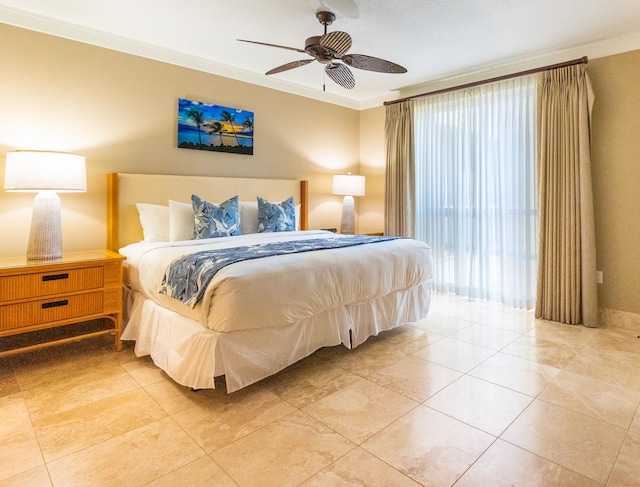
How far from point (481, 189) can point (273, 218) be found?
2318 millimetres

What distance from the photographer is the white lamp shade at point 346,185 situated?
195 inches

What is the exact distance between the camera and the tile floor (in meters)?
1.59

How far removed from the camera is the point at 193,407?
2105 mm

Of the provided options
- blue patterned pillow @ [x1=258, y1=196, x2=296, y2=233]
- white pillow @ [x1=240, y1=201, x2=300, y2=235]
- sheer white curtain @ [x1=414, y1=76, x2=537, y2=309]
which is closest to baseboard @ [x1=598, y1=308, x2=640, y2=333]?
sheer white curtain @ [x1=414, y1=76, x2=537, y2=309]

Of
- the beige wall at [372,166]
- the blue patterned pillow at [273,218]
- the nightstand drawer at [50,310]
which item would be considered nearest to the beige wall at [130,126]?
the blue patterned pillow at [273,218]

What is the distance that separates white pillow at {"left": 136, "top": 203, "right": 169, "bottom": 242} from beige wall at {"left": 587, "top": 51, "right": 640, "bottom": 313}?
393 centimetres

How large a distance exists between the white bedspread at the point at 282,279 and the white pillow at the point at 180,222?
0.73 ft

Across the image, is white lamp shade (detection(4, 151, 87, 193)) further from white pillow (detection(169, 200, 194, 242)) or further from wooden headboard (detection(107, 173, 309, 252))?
white pillow (detection(169, 200, 194, 242))

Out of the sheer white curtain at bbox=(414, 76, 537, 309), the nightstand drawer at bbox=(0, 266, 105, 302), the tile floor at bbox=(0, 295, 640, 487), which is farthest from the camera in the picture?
the sheer white curtain at bbox=(414, 76, 537, 309)

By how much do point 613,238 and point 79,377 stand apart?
4.42 meters

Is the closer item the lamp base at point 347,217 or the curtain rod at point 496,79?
the curtain rod at point 496,79

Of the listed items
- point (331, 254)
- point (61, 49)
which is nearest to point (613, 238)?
point (331, 254)

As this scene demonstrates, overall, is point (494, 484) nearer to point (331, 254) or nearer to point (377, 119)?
point (331, 254)

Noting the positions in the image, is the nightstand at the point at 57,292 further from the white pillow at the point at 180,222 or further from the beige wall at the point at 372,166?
the beige wall at the point at 372,166
